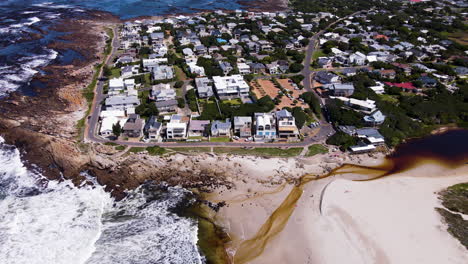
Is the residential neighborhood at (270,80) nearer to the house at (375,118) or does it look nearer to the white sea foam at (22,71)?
the house at (375,118)

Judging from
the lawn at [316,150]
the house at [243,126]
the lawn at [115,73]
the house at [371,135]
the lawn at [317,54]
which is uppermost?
the lawn at [317,54]

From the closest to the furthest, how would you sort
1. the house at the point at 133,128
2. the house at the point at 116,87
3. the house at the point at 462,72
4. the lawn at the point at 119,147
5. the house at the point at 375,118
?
the lawn at the point at 119,147
the house at the point at 133,128
the house at the point at 375,118
the house at the point at 116,87
the house at the point at 462,72

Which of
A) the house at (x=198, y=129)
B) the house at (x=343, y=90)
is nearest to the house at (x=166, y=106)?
the house at (x=198, y=129)

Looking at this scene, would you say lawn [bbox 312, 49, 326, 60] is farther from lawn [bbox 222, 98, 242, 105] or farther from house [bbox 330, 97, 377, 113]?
lawn [bbox 222, 98, 242, 105]

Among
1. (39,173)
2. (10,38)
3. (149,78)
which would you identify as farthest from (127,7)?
(39,173)

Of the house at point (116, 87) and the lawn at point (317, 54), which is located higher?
the lawn at point (317, 54)

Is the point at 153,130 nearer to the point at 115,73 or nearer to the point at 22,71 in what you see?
the point at 115,73

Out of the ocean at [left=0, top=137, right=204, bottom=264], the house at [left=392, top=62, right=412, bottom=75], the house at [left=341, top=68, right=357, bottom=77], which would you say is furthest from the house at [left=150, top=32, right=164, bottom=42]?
the house at [left=392, top=62, right=412, bottom=75]

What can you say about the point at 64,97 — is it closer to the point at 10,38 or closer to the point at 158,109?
the point at 158,109
